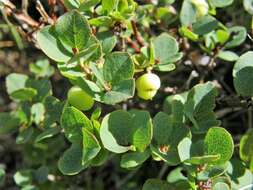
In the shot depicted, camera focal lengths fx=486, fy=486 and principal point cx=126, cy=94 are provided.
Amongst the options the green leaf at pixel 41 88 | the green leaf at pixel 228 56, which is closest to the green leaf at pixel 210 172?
the green leaf at pixel 228 56

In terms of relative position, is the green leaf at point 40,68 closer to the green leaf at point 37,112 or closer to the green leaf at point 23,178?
the green leaf at point 37,112

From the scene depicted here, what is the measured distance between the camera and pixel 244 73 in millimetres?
1130

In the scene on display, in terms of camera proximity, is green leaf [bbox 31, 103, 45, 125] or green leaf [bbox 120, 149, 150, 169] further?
green leaf [bbox 31, 103, 45, 125]

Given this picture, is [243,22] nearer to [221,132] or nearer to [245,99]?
[245,99]

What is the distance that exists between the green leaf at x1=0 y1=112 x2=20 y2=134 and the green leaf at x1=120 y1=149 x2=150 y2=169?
473 mm

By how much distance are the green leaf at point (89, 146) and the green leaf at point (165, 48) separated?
31 cm

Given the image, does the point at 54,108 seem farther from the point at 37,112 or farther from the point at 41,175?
the point at 41,175

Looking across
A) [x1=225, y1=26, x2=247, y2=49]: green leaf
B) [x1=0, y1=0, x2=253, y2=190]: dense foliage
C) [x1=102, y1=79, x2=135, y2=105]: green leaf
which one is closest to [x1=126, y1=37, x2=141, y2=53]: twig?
[x1=0, y1=0, x2=253, y2=190]: dense foliage

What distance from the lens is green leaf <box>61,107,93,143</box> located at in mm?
1063

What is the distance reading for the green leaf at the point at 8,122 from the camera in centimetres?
144

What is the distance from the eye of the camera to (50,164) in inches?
68.4

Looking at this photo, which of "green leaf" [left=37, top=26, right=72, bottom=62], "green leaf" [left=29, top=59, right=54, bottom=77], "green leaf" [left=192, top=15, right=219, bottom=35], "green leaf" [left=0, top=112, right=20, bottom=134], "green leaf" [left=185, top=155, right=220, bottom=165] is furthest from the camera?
"green leaf" [left=29, top=59, right=54, bottom=77]

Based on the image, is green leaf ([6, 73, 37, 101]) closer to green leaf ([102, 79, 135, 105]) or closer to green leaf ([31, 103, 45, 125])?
green leaf ([31, 103, 45, 125])

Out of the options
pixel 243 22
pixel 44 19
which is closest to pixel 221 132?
pixel 44 19
